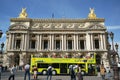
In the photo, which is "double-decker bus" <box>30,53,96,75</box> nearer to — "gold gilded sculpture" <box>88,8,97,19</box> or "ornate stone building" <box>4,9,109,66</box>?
"ornate stone building" <box>4,9,109,66</box>

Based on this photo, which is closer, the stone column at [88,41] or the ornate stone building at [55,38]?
the ornate stone building at [55,38]

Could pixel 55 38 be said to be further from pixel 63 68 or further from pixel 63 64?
pixel 63 68

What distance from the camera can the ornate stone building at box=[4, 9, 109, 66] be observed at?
62.0 m

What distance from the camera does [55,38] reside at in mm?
64938

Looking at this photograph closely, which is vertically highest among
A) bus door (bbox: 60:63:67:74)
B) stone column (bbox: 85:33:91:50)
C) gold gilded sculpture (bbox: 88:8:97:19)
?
gold gilded sculpture (bbox: 88:8:97:19)

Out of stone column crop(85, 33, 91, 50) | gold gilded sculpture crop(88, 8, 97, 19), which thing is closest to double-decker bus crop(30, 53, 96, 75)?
stone column crop(85, 33, 91, 50)

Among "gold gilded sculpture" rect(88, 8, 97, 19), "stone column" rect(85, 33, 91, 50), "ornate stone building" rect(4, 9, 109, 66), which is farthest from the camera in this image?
"gold gilded sculpture" rect(88, 8, 97, 19)

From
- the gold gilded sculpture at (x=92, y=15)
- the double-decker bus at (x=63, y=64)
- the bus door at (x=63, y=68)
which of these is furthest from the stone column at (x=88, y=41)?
the bus door at (x=63, y=68)

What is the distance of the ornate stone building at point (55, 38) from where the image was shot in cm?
6200

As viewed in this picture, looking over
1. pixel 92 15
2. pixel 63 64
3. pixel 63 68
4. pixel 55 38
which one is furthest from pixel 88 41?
pixel 63 68

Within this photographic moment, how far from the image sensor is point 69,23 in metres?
66.7

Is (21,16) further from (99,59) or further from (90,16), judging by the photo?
(99,59)

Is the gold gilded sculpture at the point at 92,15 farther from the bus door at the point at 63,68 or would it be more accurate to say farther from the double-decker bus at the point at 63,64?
the bus door at the point at 63,68

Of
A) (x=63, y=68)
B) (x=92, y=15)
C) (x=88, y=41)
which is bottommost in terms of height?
(x=63, y=68)
